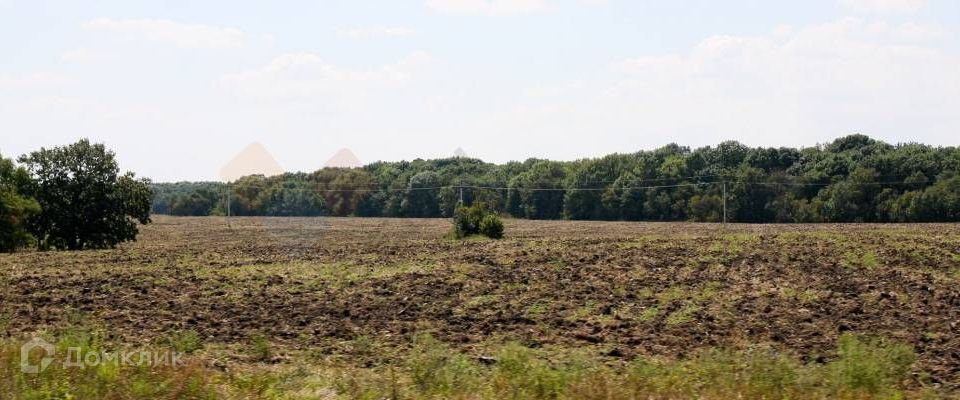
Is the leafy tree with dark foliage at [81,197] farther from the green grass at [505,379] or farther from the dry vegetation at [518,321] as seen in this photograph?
the green grass at [505,379]

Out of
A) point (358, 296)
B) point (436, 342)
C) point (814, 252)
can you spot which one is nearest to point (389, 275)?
point (358, 296)

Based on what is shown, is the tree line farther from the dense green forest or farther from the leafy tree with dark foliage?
the dense green forest

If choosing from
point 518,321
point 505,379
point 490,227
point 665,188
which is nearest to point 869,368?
point 505,379

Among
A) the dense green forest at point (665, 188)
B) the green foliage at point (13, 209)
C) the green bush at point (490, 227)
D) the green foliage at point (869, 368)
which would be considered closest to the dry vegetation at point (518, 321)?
the green foliage at point (869, 368)

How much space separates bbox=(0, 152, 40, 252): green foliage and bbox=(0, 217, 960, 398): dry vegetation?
19.8 feet

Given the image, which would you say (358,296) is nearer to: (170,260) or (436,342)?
(436,342)

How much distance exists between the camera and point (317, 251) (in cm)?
3791

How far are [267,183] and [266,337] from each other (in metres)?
116

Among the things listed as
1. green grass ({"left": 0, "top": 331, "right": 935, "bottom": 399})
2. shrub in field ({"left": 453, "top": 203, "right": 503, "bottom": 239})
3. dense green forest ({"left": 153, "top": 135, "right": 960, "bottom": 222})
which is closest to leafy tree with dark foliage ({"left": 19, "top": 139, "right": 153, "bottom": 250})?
shrub in field ({"left": 453, "top": 203, "right": 503, "bottom": 239})

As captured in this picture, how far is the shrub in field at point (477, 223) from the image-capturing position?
4628cm

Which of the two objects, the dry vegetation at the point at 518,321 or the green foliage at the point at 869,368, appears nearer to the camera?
the green foliage at the point at 869,368

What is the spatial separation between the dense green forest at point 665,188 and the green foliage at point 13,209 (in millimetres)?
59248

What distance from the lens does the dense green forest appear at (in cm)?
8231

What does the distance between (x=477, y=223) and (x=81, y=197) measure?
19.0m
